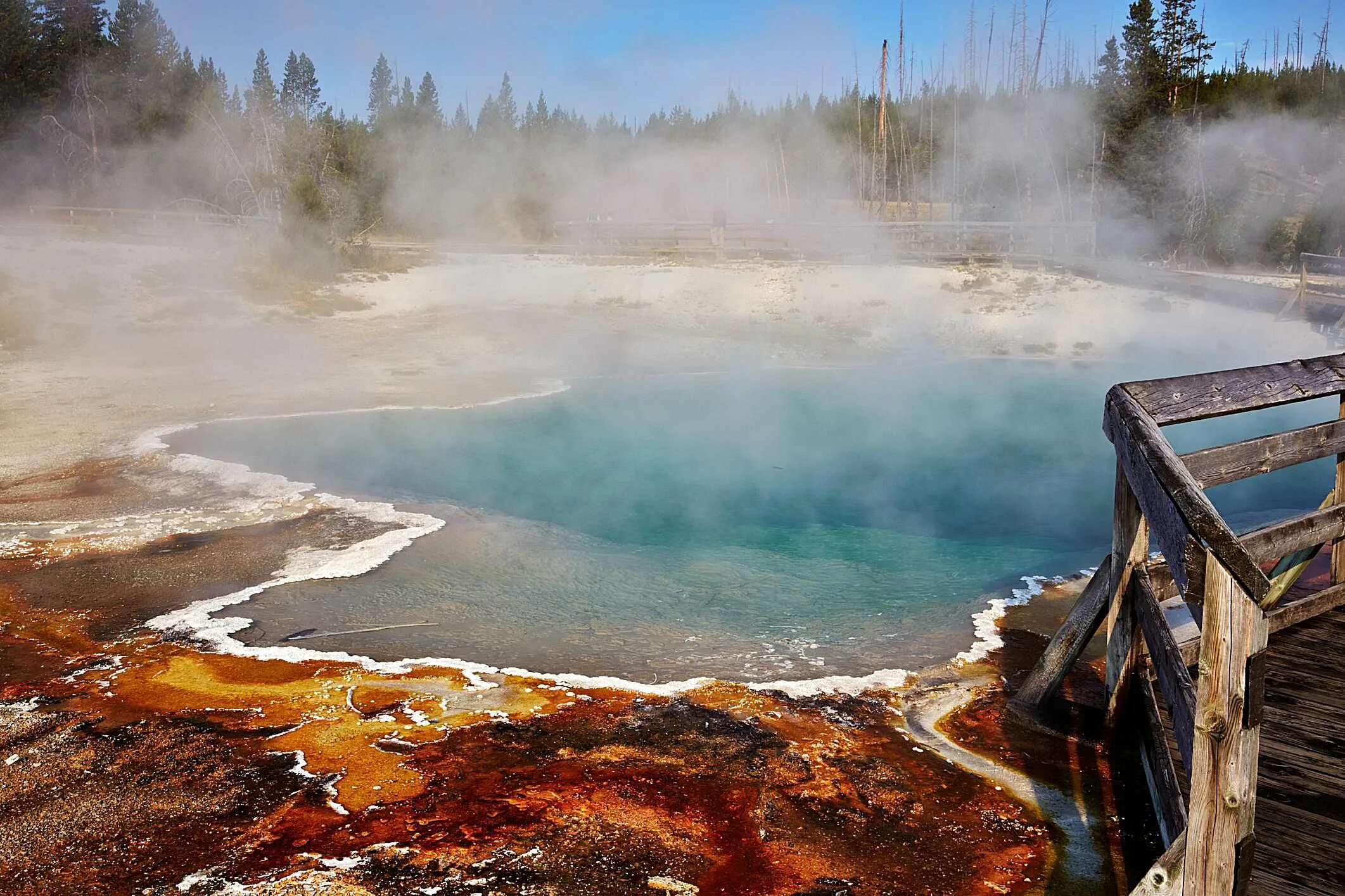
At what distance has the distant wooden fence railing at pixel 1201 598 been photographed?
5.21 ft

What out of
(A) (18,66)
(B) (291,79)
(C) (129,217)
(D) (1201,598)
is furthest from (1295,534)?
(B) (291,79)

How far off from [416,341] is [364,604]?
9.18 meters

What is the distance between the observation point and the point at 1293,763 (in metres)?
2.39

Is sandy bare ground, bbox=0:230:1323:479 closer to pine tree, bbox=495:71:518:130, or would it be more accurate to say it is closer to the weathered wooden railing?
the weathered wooden railing

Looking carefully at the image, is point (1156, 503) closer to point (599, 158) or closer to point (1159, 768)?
point (1159, 768)

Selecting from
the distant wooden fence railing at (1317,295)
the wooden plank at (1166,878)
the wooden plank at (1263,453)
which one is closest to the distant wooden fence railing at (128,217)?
the distant wooden fence railing at (1317,295)

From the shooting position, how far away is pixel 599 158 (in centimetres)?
2894

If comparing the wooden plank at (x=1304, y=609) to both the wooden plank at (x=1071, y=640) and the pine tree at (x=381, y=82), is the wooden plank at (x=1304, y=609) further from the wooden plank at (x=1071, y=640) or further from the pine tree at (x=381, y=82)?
the pine tree at (x=381, y=82)

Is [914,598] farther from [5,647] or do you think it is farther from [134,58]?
[134,58]

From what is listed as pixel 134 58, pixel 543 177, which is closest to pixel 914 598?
pixel 543 177

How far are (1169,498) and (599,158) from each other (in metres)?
28.5

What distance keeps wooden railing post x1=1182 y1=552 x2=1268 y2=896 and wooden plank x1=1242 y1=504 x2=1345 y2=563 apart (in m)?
1.26

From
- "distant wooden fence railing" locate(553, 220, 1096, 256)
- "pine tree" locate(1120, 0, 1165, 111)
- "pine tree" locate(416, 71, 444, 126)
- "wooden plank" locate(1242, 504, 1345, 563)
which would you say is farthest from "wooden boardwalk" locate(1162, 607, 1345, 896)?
Answer: "pine tree" locate(416, 71, 444, 126)

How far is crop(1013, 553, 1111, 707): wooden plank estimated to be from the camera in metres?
3.11
